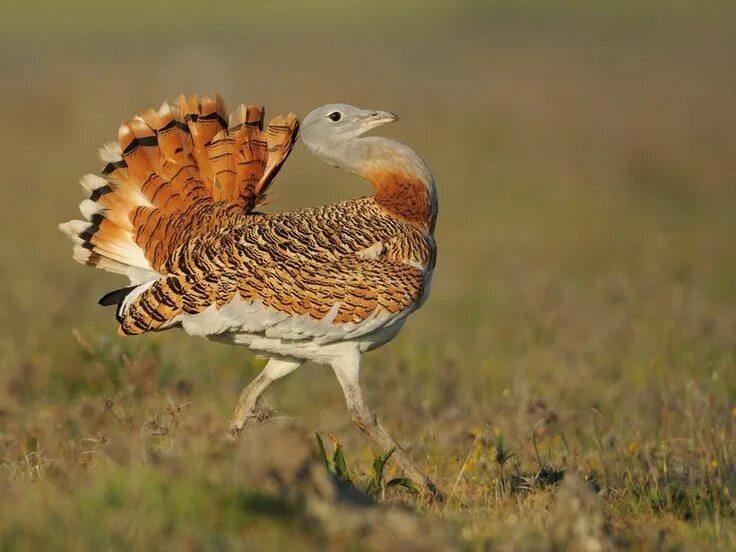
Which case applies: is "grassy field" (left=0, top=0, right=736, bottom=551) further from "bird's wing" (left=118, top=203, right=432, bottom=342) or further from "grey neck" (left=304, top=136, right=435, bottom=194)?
"grey neck" (left=304, top=136, right=435, bottom=194)

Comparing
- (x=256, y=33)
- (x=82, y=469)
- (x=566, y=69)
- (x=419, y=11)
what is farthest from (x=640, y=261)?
(x=419, y=11)

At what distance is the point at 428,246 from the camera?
15.3 feet

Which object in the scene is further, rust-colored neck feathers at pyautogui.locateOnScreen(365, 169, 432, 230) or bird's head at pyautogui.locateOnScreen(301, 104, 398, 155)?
bird's head at pyautogui.locateOnScreen(301, 104, 398, 155)

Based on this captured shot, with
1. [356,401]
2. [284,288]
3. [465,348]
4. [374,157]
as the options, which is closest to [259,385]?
[356,401]

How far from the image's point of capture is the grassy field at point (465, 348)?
3.11 meters

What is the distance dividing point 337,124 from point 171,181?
27.7 inches

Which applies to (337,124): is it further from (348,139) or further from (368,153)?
(368,153)

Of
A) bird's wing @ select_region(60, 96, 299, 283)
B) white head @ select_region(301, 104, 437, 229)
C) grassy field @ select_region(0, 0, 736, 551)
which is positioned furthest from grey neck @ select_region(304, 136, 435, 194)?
grassy field @ select_region(0, 0, 736, 551)

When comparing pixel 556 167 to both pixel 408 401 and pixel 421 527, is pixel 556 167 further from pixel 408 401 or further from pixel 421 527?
pixel 421 527

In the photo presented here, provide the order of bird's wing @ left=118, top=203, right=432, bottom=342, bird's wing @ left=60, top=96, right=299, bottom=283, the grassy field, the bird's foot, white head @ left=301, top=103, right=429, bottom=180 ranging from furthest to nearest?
white head @ left=301, top=103, right=429, bottom=180
bird's wing @ left=60, top=96, right=299, bottom=283
bird's wing @ left=118, top=203, right=432, bottom=342
the bird's foot
the grassy field

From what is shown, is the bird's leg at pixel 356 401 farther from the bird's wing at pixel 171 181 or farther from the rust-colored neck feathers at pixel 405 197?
the bird's wing at pixel 171 181

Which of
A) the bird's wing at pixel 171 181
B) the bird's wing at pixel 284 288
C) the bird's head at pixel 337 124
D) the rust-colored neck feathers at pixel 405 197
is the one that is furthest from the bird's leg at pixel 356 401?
the bird's head at pixel 337 124

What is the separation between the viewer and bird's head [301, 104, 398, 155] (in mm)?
5012

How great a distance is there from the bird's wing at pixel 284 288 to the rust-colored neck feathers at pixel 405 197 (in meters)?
0.21
